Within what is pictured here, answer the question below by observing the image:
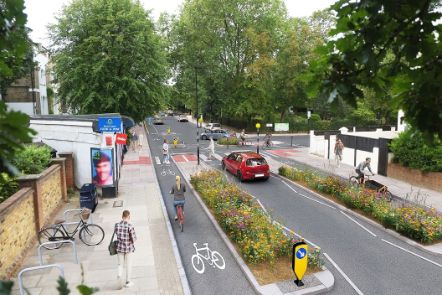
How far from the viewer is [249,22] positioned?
4616 cm

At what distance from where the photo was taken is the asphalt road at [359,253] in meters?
8.09

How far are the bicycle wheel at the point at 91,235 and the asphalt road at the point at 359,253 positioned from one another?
19.6ft

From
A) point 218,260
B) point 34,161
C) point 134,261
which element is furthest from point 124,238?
point 34,161

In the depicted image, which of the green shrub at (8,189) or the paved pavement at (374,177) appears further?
the paved pavement at (374,177)

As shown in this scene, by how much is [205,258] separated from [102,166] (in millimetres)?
8052

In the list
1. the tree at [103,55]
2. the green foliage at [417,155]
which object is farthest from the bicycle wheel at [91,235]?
the tree at [103,55]

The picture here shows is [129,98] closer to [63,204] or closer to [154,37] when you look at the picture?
[154,37]

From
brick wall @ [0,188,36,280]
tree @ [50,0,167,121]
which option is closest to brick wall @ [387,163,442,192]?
brick wall @ [0,188,36,280]

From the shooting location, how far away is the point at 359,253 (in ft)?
32.0

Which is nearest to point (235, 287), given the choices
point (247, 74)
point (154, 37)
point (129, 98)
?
point (129, 98)

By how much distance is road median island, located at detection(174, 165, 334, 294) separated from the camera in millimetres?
8000

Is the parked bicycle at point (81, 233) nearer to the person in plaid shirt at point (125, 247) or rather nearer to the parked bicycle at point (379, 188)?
the person in plaid shirt at point (125, 247)

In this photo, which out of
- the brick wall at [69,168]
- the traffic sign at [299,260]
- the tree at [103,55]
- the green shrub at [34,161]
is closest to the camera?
the traffic sign at [299,260]

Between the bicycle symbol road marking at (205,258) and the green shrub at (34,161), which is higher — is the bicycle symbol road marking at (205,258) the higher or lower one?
the lower one
